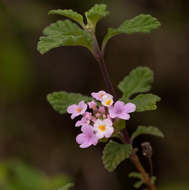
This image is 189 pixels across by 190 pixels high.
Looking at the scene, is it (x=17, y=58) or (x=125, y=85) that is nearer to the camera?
(x=125, y=85)

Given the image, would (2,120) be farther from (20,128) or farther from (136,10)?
(136,10)

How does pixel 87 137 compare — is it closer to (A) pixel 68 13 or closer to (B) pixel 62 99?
(B) pixel 62 99

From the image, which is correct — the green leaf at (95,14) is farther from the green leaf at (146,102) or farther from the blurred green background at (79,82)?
the blurred green background at (79,82)

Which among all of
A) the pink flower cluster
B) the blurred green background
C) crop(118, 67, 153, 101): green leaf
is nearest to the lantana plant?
the pink flower cluster

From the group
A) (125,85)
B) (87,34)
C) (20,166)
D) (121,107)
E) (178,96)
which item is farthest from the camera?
(178,96)

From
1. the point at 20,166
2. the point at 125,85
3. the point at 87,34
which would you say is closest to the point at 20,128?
the point at 20,166
